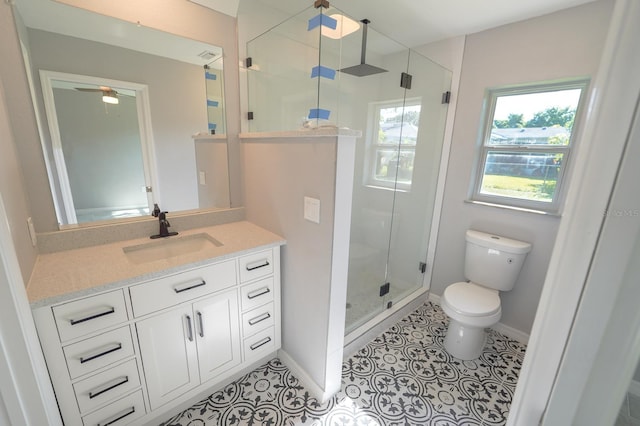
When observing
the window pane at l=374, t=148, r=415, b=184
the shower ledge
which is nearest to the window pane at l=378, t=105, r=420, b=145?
the window pane at l=374, t=148, r=415, b=184

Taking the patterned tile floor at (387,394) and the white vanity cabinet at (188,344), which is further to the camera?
the patterned tile floor at (387,394)

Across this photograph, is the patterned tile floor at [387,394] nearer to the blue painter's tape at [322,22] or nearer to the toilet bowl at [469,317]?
the toilet bowl at [469,317]

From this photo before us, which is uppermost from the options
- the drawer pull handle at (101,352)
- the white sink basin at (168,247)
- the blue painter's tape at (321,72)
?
the blue painter's tape at (321,72)

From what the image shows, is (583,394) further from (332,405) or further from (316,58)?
(316,58)

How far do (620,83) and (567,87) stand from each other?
2.14 m

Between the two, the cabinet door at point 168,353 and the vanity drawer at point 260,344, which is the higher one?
the cabinet door at point 168,353

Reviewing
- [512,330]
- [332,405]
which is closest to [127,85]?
[332,405]

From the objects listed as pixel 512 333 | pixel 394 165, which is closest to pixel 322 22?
pixel 394 165

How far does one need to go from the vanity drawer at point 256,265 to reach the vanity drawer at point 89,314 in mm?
557

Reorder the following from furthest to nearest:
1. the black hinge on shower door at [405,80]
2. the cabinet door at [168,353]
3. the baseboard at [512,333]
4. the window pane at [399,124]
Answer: the window pane at [399,124], the black hinge on shower door at [405,80], the baseboard at [512,333], the cabinet door at [168,353]

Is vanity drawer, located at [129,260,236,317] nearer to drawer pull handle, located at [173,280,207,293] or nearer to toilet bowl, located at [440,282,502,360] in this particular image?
drawer pull handle, located at [173,280,207,293]

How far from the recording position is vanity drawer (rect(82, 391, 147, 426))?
1153 millimetres

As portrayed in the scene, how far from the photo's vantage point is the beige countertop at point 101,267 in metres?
1.02

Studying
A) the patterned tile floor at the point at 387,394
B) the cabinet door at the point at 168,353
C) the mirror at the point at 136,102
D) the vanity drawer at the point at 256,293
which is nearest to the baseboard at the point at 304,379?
the patterned tile floor at the point at 387,394
